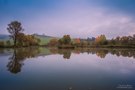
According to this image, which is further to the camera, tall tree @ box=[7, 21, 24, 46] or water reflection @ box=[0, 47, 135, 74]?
tall tree @ box=[7, 21, 24, 46]

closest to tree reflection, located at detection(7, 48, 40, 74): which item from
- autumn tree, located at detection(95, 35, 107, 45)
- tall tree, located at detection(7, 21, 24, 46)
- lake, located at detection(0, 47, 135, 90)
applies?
lake, located at detection(0, 47, 135, 90)

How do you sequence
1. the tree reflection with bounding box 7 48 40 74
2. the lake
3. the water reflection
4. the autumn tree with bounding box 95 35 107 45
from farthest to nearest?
→ the autumn tree with bounding box 95 35 107 45 → the water reflection → the tree reflection with bounding box 7 48 40 74 → the lake

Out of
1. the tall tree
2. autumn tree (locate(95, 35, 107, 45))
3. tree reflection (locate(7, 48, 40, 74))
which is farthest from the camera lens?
autumn tree (locate(95, 35, 107, 45))

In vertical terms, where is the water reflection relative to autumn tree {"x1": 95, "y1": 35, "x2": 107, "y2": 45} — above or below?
below

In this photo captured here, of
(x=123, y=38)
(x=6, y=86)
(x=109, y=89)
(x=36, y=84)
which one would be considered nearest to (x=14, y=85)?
(x=6, y=86)

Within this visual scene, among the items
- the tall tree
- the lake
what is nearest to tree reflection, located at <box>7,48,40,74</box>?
the lake

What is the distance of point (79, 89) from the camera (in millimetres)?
6293

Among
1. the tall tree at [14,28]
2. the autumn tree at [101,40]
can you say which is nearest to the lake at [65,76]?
the tall tree at [14,28]

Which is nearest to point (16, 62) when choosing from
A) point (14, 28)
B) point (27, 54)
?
point (27, 54)

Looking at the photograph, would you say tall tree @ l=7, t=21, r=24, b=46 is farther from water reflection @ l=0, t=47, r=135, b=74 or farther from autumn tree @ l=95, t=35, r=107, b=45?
autumn tree @ l=95, t=35, r=107, b=45

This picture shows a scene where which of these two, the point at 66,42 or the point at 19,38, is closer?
the point at 19,38

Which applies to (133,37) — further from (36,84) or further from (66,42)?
(36,84)

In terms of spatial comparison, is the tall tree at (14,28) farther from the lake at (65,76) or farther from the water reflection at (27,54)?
the lake at (65,76)

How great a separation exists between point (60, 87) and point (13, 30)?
1910 inches
